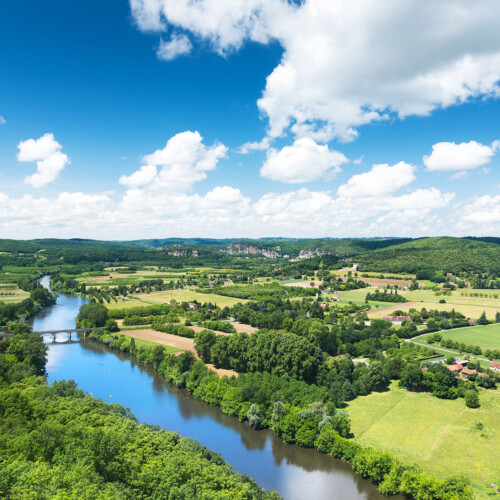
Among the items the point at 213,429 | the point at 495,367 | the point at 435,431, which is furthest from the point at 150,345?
the point at 495,367

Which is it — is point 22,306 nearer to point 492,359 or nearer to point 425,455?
point 425,455

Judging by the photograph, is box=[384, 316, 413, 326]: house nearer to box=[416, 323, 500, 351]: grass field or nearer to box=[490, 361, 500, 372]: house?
box=[416, 323, 500, 351]: grass field

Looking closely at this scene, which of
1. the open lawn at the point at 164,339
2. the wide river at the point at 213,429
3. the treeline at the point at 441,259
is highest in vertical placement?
the treeline at the point at 441,259

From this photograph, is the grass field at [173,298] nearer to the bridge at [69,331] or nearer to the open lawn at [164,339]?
the bridge at [69,331]

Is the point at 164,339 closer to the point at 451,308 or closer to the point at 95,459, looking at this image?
the point at 95,459

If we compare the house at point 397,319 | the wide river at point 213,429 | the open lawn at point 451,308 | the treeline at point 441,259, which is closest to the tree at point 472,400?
the wide river at point 213,429

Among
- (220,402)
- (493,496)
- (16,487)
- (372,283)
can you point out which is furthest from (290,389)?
(372,283)

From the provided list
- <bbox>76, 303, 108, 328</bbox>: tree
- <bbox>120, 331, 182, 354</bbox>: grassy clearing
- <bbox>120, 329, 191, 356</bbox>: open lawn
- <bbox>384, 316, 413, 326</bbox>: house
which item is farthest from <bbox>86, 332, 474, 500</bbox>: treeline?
<bbox>384, 316, 413, 326</bbox>: house

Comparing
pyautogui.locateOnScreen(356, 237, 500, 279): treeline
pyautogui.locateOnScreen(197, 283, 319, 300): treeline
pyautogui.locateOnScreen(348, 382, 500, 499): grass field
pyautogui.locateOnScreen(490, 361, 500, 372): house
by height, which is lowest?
pyautogui.locateOnScreen(348, 382, 500, 499): grass field
